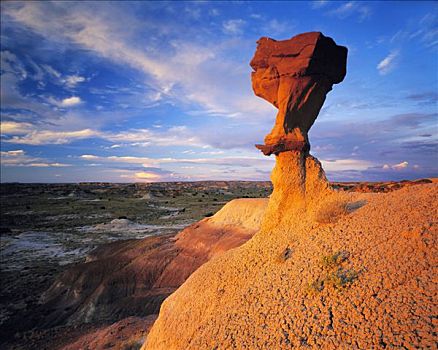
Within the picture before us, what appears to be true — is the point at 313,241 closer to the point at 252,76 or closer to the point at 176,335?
the point at 176,335

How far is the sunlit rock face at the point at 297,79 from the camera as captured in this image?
7156mm

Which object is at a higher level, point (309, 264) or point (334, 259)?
point (334, 259)

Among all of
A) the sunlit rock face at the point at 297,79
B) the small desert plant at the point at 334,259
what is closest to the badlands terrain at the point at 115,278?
the small desert plant at the point at 334,259

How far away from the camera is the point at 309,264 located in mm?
5270

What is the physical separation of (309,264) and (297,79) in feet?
14.8

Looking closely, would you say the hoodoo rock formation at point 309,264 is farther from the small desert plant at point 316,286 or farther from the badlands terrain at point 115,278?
the badlands terrain at point 115,278

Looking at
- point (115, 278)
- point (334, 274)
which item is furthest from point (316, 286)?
point (115, 278)

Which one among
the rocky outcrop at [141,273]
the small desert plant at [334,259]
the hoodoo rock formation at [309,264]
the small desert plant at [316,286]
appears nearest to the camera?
the hoodoo rock formation at [309,264]

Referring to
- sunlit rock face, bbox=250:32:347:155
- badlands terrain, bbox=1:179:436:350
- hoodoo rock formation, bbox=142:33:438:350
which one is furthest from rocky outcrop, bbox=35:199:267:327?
sunlit rock face, bbox=250:32:347:155

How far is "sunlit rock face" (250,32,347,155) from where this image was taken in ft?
23.5

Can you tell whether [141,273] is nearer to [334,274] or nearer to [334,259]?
[334,259]

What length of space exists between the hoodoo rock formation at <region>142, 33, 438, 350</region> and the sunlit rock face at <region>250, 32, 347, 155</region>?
26 mm

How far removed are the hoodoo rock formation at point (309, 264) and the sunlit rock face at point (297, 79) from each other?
0.03 m

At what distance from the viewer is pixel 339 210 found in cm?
620
